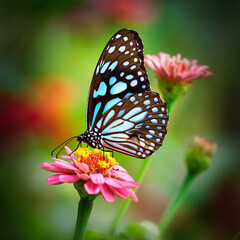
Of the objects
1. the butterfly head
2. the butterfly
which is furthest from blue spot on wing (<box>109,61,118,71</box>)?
the butterfly head

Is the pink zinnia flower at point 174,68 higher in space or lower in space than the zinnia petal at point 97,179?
higher

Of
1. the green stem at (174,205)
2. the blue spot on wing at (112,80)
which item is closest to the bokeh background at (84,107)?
A: the green stem at (174,205)

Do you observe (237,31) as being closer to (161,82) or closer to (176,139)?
(176,139)

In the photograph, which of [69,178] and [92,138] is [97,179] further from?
[92,138]

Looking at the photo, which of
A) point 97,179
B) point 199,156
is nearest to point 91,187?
point 97,179

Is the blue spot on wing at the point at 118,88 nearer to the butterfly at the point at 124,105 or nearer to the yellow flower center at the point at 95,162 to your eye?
the butterfly at the point at 124,105

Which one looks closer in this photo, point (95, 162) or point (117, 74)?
point (95, 162)

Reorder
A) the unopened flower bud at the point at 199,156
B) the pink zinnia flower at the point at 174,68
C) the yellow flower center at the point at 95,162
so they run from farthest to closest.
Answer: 1. the unopened flower bud at the point at 199,156
2. the pink zinnia flower at the point at 174,68
3. the yellow flower center at the point at 95,162
